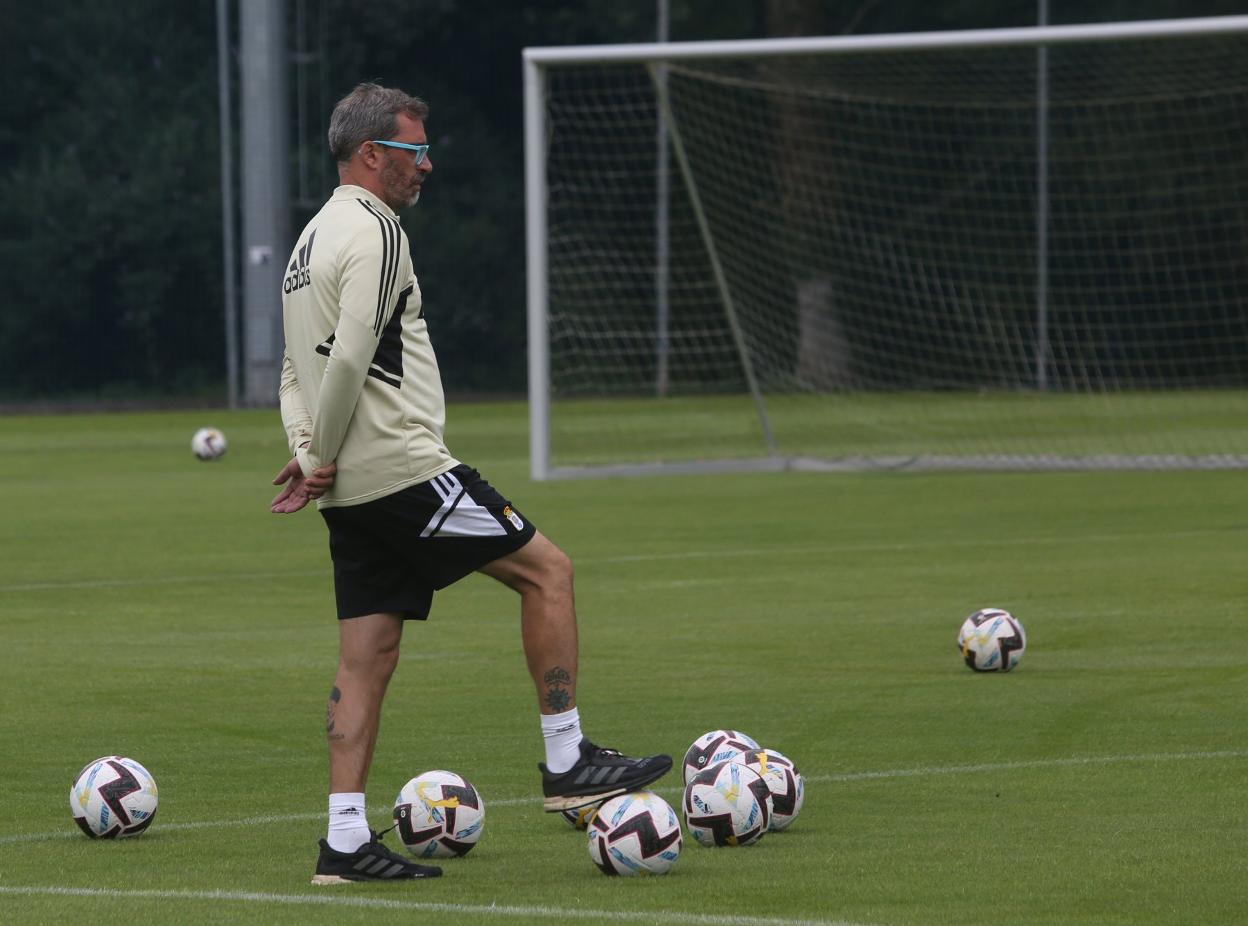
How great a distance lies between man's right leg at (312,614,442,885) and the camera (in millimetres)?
5996

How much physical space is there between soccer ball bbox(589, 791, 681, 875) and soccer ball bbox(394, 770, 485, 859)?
0.46 m

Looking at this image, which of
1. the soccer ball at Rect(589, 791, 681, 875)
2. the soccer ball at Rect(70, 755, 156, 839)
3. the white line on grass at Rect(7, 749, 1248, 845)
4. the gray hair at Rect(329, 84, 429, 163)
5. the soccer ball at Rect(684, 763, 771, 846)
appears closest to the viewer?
the soccer ball at Rect(589, 791, 681, 875)

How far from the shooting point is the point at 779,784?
256 inches

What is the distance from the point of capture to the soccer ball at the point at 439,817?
247 inches

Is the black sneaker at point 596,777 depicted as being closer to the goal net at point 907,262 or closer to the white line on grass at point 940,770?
the white line on grass at point 940,770

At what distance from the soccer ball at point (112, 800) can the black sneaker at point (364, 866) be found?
80 cm

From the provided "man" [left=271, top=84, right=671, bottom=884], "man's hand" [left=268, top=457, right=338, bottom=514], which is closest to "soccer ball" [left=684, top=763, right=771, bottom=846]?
"man" [left=271, top=84, right=671, bottom=884]

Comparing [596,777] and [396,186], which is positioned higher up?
[396,186]

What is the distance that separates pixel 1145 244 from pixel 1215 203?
1102 mm

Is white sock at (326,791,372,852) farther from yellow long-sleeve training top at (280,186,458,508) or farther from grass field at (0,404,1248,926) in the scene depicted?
yellow long-sleeve training top at (280,186,458,508)

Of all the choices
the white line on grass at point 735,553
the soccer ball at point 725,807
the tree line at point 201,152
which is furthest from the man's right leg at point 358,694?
the tree line at point 201,152

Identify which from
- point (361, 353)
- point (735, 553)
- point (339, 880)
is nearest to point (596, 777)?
point (339, 880)

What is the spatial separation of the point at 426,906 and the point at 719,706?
10.9 ft

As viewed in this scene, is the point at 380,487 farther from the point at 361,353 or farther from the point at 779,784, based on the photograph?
the point at 779,784
